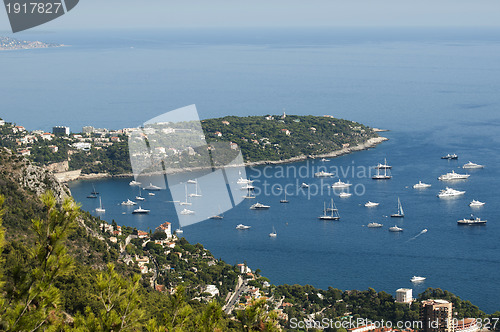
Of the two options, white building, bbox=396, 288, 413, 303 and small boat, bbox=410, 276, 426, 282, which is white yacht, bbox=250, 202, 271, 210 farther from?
white building, bbox=396, 288, 413, 303

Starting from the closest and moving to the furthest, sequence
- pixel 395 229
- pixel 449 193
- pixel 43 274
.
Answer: pixel 43 274
pixel 395 229
pixel 449 193

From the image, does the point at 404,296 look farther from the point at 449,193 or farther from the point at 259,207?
the point at 449,193

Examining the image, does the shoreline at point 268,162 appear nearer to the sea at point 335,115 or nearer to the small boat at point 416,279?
the sea at point 335,115

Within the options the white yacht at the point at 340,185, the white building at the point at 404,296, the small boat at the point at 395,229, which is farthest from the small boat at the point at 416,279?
the white yacht at the point at 340,185

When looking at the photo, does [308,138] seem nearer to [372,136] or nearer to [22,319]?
[372,136]

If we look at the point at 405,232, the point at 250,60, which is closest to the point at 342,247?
the point at 405,232

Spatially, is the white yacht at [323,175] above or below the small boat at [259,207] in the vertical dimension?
below

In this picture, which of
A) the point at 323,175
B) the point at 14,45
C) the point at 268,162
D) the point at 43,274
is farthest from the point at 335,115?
the point at 14,45
